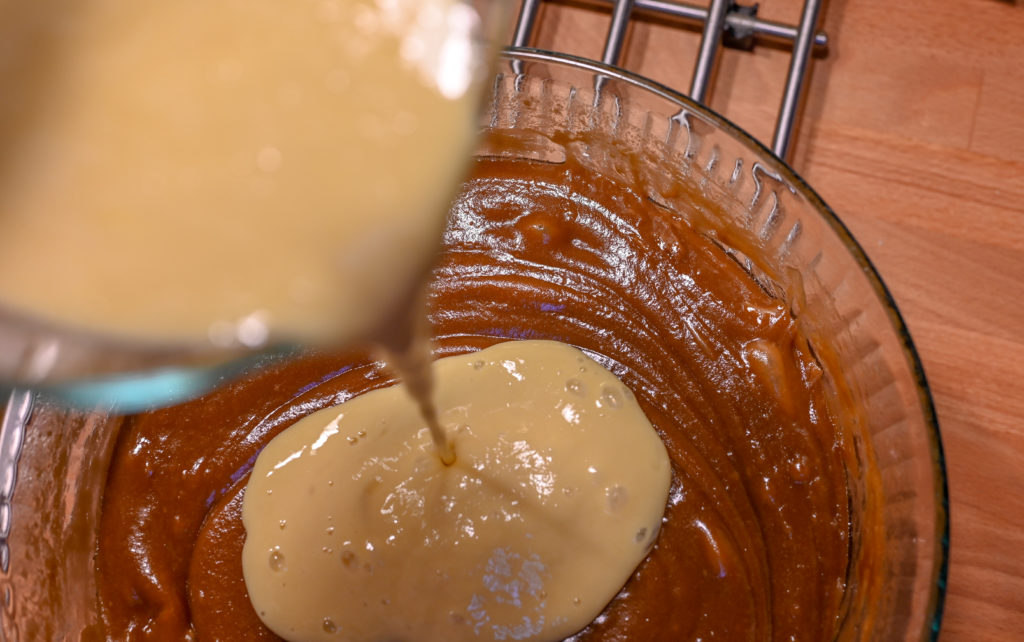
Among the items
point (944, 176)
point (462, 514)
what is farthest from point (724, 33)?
point (462, 514)

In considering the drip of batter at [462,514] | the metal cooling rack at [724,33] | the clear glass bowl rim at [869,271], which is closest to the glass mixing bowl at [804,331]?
the clear glass bowl rim at [869,271]

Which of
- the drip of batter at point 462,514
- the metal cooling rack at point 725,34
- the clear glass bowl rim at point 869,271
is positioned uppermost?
the metal cooling rack at point 725,34

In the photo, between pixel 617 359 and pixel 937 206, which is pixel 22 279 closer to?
pixel 617 359

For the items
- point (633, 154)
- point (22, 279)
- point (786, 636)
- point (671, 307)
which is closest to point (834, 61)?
point (633, 154)

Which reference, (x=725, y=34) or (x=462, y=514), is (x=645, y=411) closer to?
(x=462, y=514)

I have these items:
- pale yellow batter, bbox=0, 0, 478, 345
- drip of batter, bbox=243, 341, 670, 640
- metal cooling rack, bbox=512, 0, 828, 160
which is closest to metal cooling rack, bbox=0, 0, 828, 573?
metal cooling rack, bbox=512, 0, 828, 160

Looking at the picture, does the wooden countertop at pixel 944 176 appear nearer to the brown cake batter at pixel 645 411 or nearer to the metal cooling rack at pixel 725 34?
the metal cooling rack at pixel 725 34

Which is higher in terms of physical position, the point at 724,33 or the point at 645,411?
the point at 724,33
